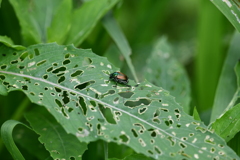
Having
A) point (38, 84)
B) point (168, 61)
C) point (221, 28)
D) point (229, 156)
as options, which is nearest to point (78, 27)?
point (38, 84)

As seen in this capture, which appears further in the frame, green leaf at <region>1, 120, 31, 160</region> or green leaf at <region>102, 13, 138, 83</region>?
green leaf at <region>102, 13, 138, 83</region>

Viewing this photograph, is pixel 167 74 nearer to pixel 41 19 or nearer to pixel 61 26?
pixel 61 26

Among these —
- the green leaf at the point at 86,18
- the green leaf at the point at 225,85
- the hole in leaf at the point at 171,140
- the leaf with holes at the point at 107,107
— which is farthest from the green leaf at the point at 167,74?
the hole in leaf at the point at 171,140

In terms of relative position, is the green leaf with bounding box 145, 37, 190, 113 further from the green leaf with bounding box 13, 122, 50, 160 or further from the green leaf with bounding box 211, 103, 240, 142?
the green leaf with bounding box 13, 122, 50, 160

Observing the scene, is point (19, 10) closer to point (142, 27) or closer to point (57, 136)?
point (57, 136)

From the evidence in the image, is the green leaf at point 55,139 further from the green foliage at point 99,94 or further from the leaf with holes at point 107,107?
the leaf with holes at point 107,107

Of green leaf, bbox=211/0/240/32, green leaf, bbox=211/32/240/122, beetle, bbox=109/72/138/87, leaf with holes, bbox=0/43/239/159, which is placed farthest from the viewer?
green leaf, bbox=211/32/240/122

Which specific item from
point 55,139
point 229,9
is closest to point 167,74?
point 229,9

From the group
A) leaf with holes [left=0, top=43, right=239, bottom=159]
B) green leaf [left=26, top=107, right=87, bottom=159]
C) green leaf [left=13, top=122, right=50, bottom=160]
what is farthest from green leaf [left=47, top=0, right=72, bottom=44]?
green leaf [left=13, top=122, right=50, bottom=160]
